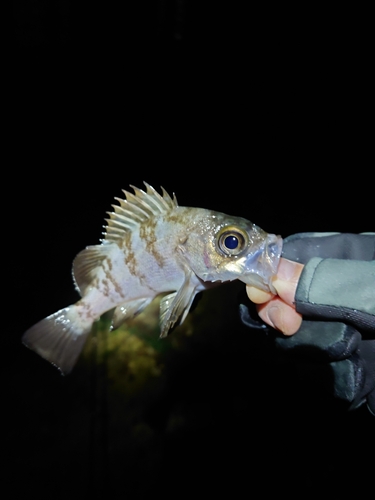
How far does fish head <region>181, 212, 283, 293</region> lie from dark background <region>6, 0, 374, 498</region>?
147 inches

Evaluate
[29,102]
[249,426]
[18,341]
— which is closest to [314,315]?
[249,426]

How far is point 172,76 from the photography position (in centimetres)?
1297

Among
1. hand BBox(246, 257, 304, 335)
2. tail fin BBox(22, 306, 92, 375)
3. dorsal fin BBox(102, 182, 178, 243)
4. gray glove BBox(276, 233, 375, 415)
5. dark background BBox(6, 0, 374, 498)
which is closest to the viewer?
gray glove BBox(276, 233, 375, 415)

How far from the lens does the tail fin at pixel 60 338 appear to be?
217cm

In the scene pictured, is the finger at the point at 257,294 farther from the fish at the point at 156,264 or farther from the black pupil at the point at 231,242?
the black pupil at the point at 231,242

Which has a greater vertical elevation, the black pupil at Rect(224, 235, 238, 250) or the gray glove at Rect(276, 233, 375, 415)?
the black pupil at Rect(224, 235, 238, 250)

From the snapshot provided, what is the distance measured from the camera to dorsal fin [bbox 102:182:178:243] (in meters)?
2.05

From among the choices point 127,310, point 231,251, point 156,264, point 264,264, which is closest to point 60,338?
point 127,310

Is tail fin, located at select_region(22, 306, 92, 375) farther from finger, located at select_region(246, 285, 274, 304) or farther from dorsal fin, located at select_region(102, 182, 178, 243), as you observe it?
finger, located at select_region(246, 285, 274, 304)

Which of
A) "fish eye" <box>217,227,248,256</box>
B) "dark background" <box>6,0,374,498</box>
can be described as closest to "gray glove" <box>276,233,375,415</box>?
"fish eye" <box>217,227,248,256</box>

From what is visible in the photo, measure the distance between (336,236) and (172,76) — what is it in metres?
12.9

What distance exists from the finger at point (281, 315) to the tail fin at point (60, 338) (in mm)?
1215

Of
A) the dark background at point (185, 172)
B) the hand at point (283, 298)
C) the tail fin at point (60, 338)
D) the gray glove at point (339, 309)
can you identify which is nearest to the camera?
the gray glove at point (339, 309)

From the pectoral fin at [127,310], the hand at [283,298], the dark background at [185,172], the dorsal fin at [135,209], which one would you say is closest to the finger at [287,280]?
the hand at [283,298]
